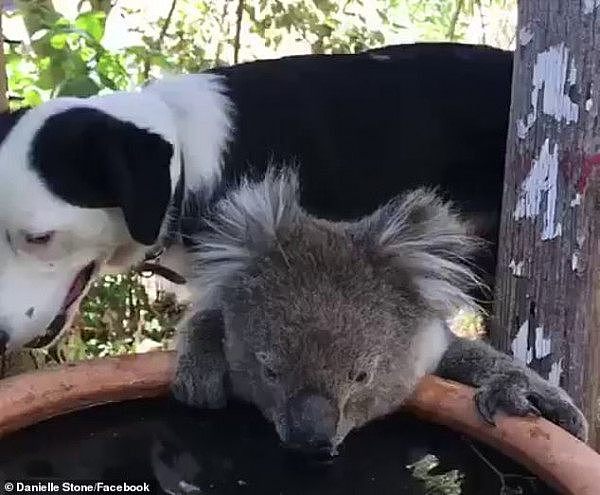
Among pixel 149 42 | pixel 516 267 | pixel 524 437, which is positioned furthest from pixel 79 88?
pixel 524 437

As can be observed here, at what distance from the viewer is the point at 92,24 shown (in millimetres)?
2236

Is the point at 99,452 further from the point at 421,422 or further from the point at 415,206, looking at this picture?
the point at 415,206

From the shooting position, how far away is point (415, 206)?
1587 millimetres

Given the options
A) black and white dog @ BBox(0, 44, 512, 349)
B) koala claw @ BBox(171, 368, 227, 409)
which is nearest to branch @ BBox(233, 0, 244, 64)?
black and white dog @ BBox(0, 44, 512, 349)

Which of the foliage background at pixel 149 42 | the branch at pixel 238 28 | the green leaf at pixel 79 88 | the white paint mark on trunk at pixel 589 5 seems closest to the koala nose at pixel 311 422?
the white paint mark on trunk at pixel 589 5

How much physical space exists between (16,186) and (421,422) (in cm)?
77

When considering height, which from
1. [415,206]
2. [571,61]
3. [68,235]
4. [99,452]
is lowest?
[99,452]

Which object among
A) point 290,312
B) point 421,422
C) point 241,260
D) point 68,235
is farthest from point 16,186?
point 421,422

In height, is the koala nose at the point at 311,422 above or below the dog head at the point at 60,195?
below

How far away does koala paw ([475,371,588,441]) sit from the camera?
1.46 metres

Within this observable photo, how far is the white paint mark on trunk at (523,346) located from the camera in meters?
1.70

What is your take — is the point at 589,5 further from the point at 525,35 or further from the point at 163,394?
the point at 163,394

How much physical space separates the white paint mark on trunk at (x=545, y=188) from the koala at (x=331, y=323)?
0.11 metres

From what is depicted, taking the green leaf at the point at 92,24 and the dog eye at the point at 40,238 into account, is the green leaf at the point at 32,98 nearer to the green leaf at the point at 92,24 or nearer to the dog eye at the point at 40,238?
the green leaf at the point at 92,24
